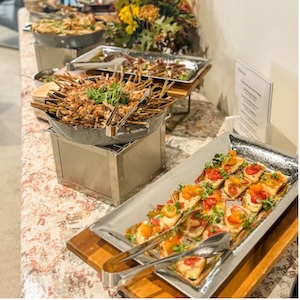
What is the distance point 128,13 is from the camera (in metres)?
1.53

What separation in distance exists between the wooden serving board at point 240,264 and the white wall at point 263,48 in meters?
0.30

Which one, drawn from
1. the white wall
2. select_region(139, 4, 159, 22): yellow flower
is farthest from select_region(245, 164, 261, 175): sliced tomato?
select_region(139, 4, 159, 22): yellow flower

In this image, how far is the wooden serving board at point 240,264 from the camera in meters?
0.72

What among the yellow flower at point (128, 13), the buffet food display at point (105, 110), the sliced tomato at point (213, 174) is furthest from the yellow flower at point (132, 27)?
the sliced tomato at point (213, 174)

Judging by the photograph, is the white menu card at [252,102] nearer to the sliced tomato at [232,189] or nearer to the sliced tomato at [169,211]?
the sliced tomato at [232,189]

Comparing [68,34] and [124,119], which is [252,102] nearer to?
[124,119]

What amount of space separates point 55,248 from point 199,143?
0.55m

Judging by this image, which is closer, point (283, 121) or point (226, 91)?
point (283, 121)

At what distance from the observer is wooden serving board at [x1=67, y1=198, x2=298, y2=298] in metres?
0.72

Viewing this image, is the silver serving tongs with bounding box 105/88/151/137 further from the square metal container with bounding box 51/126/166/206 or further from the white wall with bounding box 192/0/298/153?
the white wall with bounding box 192/0/298/153

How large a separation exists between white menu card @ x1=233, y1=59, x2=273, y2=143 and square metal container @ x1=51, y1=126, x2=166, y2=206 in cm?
23

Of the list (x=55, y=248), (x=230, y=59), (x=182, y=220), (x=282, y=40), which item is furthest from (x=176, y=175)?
(x=230, y=59)

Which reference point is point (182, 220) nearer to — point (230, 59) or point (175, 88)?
point (175, 88)

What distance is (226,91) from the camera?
4.72 feet
